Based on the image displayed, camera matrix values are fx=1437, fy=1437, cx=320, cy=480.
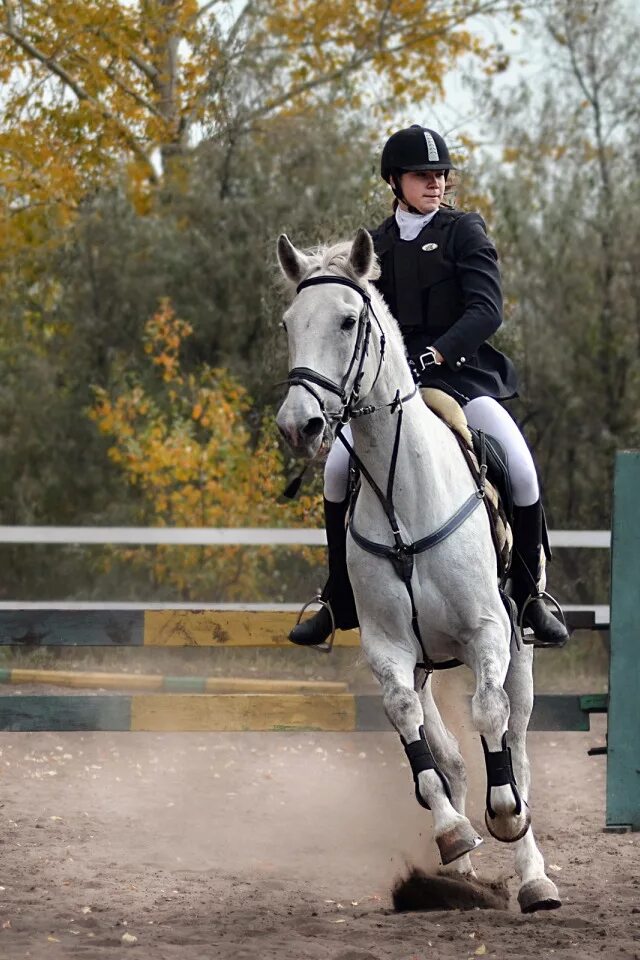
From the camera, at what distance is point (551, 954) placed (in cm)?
455

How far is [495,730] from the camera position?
4812 millimetres

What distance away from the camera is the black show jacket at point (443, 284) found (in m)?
5.37

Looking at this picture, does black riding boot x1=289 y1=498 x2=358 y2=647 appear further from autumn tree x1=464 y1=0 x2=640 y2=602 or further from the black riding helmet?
autumn tree x1=464 y1=0 x2=640 y2=602

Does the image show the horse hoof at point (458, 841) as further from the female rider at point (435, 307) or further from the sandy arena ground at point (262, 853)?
the female rider at point (435, 307)

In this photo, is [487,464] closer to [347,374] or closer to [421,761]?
[347,374]

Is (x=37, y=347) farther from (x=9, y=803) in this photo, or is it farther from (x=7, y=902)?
(x=7, y=902)

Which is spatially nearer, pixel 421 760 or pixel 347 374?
pixel 347 374

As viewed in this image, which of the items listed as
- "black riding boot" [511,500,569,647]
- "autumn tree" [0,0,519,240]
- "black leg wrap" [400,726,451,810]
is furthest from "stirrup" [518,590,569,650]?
"autumn tree" [0,0,519,240]

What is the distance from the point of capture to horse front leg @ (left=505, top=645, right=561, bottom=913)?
200 inches

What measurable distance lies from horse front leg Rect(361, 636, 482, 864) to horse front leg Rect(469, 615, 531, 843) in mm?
153

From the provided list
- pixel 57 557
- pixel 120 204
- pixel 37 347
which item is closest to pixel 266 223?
pixel 120 204

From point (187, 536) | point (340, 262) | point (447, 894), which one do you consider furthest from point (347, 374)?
point (187, 536)

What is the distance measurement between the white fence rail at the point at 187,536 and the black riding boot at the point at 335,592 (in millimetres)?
4108

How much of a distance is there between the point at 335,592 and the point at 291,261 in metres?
1.42
